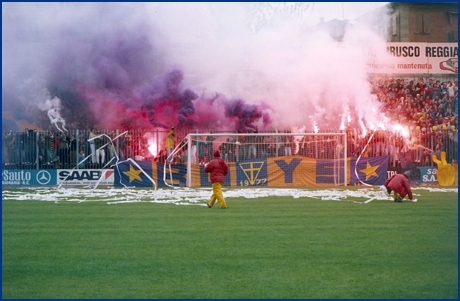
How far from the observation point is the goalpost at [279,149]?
1156 inches

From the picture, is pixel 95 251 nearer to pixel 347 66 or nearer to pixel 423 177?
pixel 423 177

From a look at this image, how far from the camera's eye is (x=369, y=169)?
97.3 feet

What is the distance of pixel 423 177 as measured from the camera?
3012 centimetres

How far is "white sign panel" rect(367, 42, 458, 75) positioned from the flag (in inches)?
422

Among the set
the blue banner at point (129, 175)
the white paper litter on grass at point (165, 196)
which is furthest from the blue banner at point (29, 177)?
the white paper litter on grass at point (165, 196)

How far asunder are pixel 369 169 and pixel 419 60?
13599 millimetres

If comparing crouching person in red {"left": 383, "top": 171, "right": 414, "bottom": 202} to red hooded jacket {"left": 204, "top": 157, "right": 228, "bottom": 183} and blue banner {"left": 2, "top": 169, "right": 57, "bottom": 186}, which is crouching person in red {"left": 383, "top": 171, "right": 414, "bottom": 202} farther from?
blue banner {"left": 2, "top": 169, "right": 57, "bottom": 186}

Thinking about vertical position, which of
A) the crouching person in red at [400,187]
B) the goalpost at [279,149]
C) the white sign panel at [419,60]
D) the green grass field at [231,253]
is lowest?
the green grass field at [231,253]

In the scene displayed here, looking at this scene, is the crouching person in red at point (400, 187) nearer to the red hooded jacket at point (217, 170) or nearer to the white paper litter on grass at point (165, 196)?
the white paper litter on grass at point (165, 196)

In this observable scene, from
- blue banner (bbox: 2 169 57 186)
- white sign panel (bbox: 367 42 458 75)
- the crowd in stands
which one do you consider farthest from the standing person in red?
white sign panel (bbox: 367 42 458 75)

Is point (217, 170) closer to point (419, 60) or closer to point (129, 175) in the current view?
point (129, 175)

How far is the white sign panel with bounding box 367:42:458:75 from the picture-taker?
3941cm

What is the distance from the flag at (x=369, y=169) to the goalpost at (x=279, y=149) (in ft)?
1.81

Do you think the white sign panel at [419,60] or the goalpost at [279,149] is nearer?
the goalpost at [279,149]
